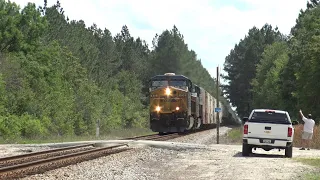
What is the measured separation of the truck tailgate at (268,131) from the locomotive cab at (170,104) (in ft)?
60.5

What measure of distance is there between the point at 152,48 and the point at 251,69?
2346 centimetres

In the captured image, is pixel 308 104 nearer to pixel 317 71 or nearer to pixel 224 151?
pixel 317 71

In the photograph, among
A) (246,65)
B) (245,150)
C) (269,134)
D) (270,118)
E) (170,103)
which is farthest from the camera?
(246,65)

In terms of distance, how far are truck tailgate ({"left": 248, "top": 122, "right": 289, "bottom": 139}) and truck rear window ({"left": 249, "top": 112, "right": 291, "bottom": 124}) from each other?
295 millimetres

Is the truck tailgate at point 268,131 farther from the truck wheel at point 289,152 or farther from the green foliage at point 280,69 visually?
the green foliage at point 280,69

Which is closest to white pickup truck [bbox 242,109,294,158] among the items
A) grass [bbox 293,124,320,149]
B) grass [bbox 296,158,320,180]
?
grass [bbox 296,158,320,180]

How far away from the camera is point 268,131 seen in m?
21.9

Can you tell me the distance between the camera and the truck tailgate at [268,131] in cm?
2178

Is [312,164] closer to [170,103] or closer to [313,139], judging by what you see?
[313,139]

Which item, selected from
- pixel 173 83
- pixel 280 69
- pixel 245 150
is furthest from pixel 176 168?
pixel 280 69

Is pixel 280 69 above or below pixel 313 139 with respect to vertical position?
above

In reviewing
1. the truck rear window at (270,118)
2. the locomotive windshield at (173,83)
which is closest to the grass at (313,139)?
the truck rear window at (270,118)

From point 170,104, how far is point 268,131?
18.9 metres

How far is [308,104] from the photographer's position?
54062mm
